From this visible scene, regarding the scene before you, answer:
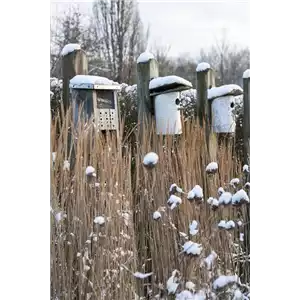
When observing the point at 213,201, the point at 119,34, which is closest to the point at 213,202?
the point at 213,201

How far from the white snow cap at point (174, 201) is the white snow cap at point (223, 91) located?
413mm

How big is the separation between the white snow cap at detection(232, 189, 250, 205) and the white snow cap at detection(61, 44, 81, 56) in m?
0.84

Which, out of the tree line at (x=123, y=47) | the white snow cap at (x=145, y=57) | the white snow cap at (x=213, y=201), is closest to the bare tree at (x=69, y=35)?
the tree line at (x=123, y=47)

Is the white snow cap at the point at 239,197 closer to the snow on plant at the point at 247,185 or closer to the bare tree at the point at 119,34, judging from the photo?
the snow on plant at the point at 247,185

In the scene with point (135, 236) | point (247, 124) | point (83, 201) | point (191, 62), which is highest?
point (191, 62)

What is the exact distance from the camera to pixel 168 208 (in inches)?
79.1

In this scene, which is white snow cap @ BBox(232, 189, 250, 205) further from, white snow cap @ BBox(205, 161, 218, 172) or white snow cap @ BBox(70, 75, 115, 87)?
white snow cap @ BBox(70, 75, 115, 87)

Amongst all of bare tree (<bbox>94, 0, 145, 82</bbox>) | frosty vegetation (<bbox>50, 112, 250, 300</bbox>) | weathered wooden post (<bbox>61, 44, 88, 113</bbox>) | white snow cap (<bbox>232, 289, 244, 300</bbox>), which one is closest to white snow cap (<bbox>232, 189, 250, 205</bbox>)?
frosty vegetation (<bbox>50, 112, 250, 300</bbox>)

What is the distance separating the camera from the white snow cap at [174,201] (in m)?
2.01

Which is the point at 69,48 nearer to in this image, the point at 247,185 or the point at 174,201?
the point at 174,201

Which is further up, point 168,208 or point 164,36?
point 164,36
